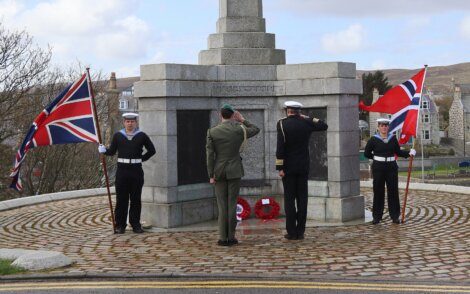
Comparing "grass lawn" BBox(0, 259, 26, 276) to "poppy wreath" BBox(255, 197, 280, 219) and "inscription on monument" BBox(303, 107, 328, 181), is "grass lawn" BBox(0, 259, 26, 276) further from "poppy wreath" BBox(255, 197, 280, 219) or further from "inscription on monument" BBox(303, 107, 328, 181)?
"inscription on monument" BBox(303, 107, 328, 181)

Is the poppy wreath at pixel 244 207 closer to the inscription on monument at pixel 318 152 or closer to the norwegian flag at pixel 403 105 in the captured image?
the inscription on monument at pixel 318 152

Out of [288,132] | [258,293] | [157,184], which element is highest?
[288,132]

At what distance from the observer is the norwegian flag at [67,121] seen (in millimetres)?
10023

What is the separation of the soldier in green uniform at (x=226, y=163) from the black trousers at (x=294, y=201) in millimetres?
753

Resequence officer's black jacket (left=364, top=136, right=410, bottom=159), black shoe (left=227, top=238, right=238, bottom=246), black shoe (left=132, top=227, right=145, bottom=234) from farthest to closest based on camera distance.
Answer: officer's black jacket (left=364, top=136, right=410, bottom=159) → black shoe (left=132, top=227, right=145, bottom=234) → black shoe (left=227, top=238, right=238, bottom=246)

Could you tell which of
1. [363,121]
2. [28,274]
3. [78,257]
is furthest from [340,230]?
[363,121]

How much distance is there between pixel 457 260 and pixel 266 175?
15.0 ft

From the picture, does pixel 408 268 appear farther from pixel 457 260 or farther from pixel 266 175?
pixel 266 175

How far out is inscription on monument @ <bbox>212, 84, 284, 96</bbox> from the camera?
1134 cm

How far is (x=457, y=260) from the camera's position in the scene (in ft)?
24.6

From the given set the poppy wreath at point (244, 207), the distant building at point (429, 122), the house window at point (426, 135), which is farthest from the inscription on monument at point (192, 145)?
the house window at point (426, 135)

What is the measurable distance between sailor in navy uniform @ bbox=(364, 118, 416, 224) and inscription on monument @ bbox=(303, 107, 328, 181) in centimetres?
71

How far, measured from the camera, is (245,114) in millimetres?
11461

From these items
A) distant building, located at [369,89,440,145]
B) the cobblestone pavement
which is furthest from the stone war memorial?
distant building, located at [369,89,440,145]
